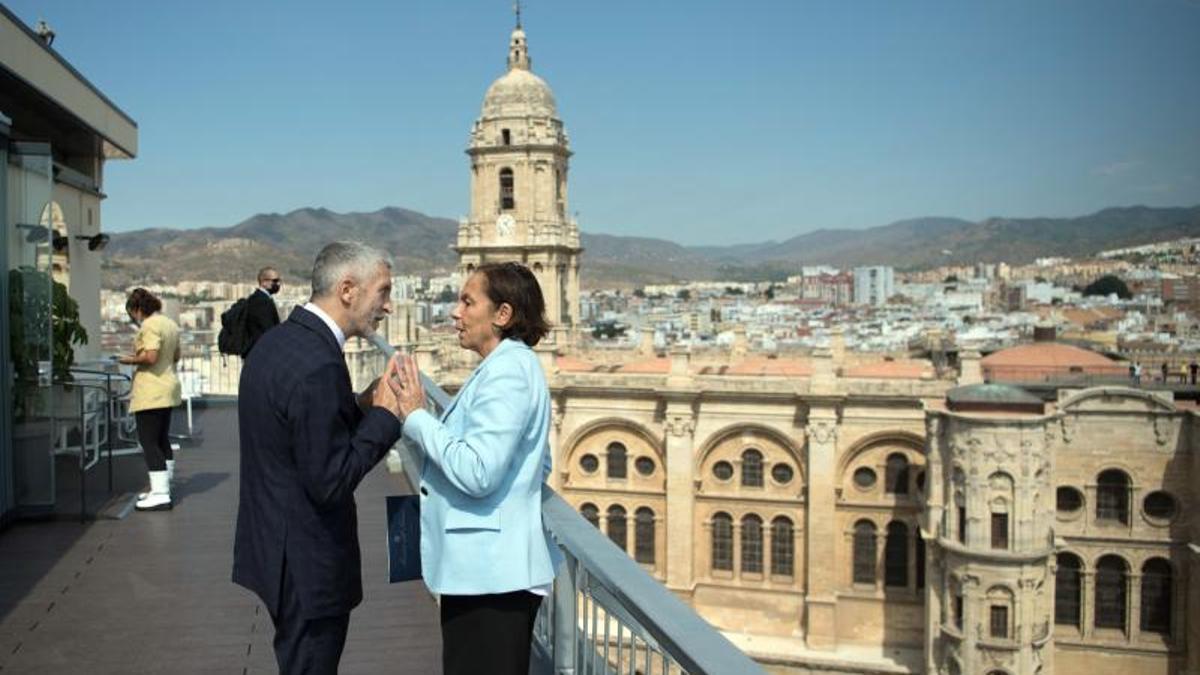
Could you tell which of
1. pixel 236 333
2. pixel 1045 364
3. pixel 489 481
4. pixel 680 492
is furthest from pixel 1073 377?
pixel 489 481

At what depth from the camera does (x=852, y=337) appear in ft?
170

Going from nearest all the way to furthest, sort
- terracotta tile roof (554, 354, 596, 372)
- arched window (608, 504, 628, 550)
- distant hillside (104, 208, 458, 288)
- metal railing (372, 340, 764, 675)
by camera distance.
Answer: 1. metal railing (372, 340, 764, 675)
2. arched window (608, 504, 628, 550)
3. terracotta tile roof (554, 354, 596, 372)
4. distant hillside (104, 208, 458, 288)

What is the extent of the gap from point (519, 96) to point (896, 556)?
1829cm

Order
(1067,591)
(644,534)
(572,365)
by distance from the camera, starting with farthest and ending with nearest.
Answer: (572,365)
(644,534)
(1067,591)

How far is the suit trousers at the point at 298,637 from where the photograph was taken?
106 inches

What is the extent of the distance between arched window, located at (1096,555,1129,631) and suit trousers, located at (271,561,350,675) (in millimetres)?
22417

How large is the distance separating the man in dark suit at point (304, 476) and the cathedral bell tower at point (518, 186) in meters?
30.0

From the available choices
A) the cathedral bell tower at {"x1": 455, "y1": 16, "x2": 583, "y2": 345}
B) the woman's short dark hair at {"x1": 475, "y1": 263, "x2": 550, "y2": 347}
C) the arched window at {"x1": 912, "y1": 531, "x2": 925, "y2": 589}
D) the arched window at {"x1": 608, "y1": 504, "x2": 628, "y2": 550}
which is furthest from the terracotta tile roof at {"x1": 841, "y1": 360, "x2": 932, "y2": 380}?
the woman's short dark hair at {"x1": 475, "y1": 263, "x2": 550, "y2": 347}

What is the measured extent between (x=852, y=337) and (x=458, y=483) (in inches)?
2003

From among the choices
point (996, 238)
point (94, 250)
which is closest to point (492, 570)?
point (94, 250)

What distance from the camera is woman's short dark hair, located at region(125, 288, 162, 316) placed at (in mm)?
6512

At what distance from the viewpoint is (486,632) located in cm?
264

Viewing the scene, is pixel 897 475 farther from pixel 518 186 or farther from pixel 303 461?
pixel 303 461

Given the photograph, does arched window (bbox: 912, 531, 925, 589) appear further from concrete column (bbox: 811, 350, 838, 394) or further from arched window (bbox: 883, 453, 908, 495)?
A: concrete column (bbox: 811, 350, 838, 394)
